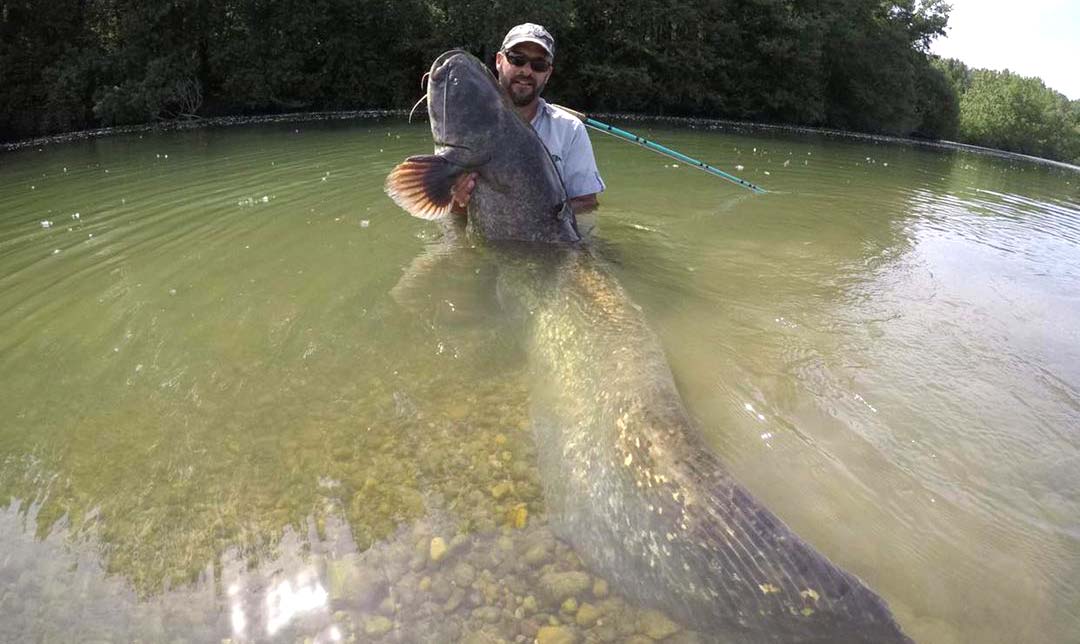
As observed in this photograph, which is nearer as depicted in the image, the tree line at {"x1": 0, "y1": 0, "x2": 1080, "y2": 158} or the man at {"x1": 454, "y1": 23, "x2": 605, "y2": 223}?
the man at {"x1": 454, "y1": 23, "x2": 605, "y2": 223}

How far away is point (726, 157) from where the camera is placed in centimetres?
1484

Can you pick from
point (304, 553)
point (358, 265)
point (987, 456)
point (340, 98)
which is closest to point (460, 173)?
point (358, 265)

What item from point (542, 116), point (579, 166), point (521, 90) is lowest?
point (579, 166)

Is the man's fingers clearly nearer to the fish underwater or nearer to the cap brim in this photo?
the fish underwater

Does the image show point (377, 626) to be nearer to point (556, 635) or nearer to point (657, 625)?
point (556, 635)

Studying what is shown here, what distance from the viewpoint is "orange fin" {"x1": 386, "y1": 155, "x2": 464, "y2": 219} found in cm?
442

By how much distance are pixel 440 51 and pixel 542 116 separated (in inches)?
909

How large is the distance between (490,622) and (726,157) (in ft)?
47.0

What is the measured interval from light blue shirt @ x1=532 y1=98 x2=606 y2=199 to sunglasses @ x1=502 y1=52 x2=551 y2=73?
13.6 inches

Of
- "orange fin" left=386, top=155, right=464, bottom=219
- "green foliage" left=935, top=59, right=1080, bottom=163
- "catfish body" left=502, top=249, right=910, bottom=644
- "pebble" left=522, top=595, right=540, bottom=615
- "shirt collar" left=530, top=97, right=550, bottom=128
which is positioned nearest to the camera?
"catfish body" left=502, top=249, right=910, bottom=644

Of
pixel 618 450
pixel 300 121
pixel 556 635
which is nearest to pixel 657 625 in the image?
pixel 556 635

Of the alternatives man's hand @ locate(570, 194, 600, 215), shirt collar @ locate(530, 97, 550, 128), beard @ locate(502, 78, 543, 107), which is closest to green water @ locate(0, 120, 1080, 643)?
man's hand @ locate(570, 194, 600, 215)

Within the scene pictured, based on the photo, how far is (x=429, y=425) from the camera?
10.5ft

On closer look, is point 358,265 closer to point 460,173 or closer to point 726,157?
point 460,173
